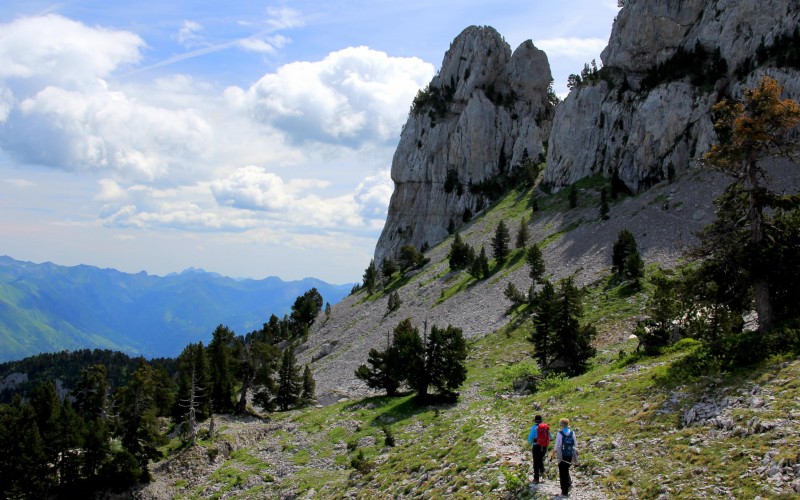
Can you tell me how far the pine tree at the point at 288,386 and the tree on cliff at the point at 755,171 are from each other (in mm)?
51378

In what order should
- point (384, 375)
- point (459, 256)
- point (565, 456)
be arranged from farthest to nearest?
1. point (459, 256)
2. point (384, 375)
3. point (565, 456)

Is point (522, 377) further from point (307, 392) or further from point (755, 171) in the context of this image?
point (307, 392)

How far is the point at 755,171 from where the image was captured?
25922 millimetres

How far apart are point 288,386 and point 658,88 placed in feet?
310

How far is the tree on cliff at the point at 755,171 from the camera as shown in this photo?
2502 cm

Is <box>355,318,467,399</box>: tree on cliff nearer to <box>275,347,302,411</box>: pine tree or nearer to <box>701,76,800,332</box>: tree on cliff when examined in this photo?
<box>275,347,302,411</box>: pine tree

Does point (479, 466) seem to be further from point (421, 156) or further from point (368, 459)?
point (421, 156)

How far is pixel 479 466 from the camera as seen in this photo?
2297cm

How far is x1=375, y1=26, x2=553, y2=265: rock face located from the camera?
548ft

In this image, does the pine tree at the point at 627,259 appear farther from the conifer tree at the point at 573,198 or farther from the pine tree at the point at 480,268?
the conifer tree at the point at 573,198

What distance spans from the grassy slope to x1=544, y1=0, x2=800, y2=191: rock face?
62.7 m

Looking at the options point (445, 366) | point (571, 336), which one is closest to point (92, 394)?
point (445, 366)

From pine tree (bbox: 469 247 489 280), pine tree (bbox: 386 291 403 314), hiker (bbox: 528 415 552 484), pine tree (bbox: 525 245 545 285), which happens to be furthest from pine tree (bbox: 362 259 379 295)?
hiker (bbox: 528 415 552 484)

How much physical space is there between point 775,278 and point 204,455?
43.0 metres
